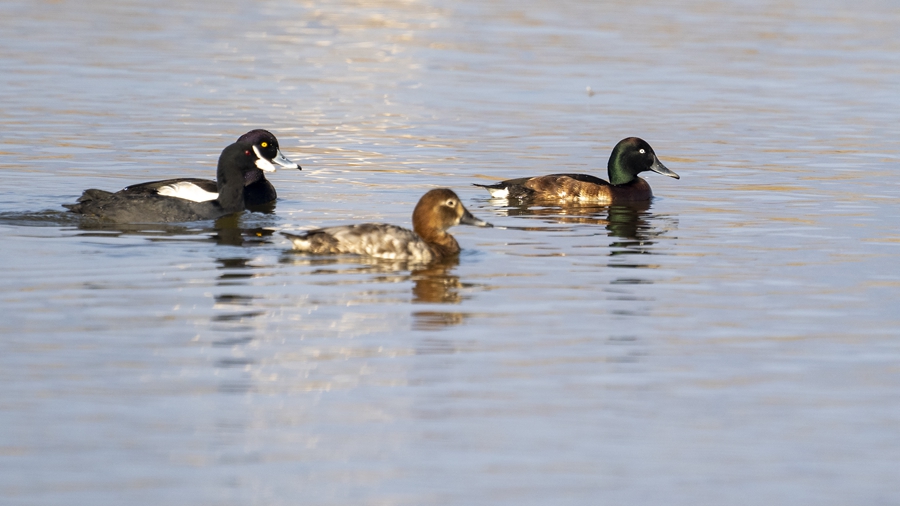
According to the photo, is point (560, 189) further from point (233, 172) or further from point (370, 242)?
point (370, 242)

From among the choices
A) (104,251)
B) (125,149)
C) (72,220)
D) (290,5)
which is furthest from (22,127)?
(290,5)

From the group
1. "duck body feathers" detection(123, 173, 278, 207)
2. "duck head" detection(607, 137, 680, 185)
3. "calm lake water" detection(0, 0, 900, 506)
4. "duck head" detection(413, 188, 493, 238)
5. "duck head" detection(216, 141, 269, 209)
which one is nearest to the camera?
"calm lake water" detection(0, 0, 900, 506)

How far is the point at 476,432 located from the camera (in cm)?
754

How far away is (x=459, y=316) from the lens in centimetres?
1022

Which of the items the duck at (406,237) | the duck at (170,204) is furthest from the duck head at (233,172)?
the duck at (406,237)

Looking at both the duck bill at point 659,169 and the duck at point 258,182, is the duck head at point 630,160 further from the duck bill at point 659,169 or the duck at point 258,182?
the duck at point 258,182

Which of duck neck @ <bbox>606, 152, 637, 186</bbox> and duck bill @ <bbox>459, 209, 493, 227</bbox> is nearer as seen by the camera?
duck bill @ <bbox>459, 209, 493, 227</bbox>

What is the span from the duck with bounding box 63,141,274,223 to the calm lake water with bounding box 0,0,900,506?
296 mm

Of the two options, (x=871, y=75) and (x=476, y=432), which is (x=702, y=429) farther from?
(x=871, y=75)

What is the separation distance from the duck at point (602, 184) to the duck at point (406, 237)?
397 centimetres

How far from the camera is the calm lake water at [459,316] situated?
7055 mm

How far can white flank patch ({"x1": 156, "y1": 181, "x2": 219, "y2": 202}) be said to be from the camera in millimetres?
14508

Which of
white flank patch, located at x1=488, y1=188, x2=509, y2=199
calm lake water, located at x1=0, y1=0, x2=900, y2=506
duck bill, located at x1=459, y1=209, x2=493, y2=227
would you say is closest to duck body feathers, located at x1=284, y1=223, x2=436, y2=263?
calm lake water, located at x1=0, y1=0, x2=900, y2=506

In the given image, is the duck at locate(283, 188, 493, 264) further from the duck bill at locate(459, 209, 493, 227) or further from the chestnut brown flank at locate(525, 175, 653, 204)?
the chestnut brown flank at locate(525, 175, 653, 204)
